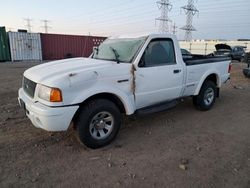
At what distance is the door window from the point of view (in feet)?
13.1

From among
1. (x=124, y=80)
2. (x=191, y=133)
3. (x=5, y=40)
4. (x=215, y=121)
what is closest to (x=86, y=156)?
(x=124, y=80)

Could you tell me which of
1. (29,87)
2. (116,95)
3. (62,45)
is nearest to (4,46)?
(62,45)

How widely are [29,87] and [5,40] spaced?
17.2 m

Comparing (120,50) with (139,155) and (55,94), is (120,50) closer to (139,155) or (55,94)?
(55,94)

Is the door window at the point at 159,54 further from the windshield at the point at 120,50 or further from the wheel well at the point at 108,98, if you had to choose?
the wheel well at the point at 108,98

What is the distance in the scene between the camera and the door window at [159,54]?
157 inches

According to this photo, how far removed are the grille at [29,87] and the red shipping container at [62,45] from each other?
17.4 m

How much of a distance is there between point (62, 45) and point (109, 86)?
739 inches

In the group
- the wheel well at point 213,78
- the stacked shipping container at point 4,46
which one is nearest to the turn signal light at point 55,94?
the wheel well at point 213,78

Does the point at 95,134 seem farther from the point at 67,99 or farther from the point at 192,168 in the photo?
the point at 192,168

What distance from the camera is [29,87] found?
356cm

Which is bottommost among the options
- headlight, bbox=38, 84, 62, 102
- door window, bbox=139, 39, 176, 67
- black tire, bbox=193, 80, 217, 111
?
black tire, bbox=193, 80, 217, 111

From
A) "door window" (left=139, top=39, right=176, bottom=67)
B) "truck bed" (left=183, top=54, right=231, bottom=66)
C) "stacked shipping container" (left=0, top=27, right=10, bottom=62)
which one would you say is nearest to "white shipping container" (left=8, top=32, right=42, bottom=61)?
"stacked shipping container" (left=0, top=27, right=10, bottom=62)

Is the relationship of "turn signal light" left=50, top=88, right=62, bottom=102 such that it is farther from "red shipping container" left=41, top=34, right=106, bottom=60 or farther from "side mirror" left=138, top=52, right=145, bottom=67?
"red shipping container" left=41, top=34, right=106, bottom=60
